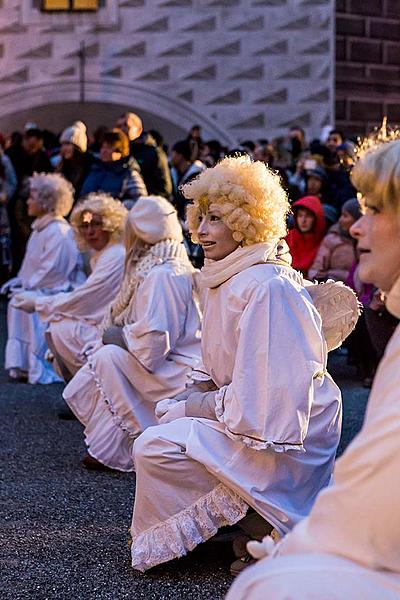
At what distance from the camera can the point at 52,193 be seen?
370 inches

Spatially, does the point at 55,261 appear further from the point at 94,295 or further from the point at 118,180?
the point at 94,295

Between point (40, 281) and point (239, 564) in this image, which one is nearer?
point (239, 564)

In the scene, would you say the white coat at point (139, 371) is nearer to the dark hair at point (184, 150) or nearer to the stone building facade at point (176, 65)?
the dark hair at point (184, 150)

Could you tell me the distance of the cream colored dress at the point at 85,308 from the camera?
7.76 metres

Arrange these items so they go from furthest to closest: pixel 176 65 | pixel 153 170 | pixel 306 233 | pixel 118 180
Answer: pixel 176 65, pixel 153 170, pixel 118 180, pixel 306 233

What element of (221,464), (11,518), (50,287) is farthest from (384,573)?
(50,287)

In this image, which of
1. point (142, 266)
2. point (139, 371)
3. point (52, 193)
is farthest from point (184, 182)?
point (139, 371)

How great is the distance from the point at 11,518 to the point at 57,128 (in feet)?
46.9

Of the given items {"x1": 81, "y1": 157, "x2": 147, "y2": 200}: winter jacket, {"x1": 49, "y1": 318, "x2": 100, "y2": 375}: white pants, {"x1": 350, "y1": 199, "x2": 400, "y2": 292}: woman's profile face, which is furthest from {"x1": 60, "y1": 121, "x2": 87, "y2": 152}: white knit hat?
{"x1": 350, "y1": 199, "x2": 400, "y2": 292}: woman's profile face

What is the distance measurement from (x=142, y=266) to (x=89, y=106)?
42.8 feet

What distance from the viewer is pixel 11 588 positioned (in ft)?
14.6

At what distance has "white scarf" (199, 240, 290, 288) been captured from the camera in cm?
469

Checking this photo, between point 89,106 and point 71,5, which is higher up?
point 71,5

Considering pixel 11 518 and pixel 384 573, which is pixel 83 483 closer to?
pixel 11 518
